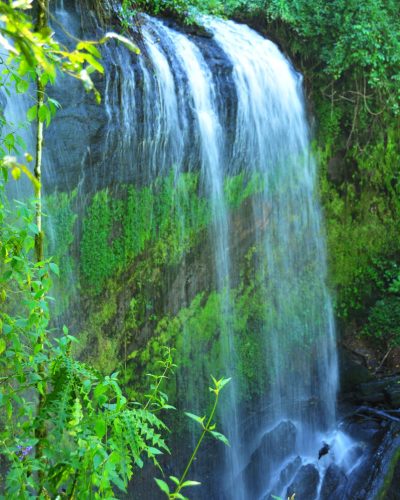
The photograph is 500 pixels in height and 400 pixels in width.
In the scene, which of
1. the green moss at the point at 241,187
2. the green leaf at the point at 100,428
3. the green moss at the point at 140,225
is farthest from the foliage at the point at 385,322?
the green leaf at the point at 100,428

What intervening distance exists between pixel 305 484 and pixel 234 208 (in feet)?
8.78

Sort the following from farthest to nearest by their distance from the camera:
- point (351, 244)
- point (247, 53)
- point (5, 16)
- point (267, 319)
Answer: point (351, 244) → point (267, 319) → point (247, 53) → point (5, 16)

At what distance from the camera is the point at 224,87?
572 centimetres

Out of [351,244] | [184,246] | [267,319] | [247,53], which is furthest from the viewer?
[351,244]

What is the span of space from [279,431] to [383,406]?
1162 millimetres

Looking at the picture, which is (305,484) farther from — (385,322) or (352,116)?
(352,116)

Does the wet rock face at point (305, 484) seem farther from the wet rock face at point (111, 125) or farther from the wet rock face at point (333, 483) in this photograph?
the wet rock face at point (111, 125)

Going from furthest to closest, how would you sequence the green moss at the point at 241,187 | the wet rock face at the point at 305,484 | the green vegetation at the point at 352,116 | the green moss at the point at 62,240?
the green vegetation at the point at 352,116 → the green moss at the point at 241,187 → the wet rock face at the point at 305,484 → the green moss at the point at 62,240

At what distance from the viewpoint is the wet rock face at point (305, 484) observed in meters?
5.70

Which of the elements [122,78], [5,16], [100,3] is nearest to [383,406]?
[122,78]

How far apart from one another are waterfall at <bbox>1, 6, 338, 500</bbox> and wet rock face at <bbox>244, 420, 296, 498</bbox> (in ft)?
0.04

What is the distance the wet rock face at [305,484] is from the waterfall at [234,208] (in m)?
0.04

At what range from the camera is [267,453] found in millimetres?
6227

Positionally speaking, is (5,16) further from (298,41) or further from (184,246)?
(298,41)
